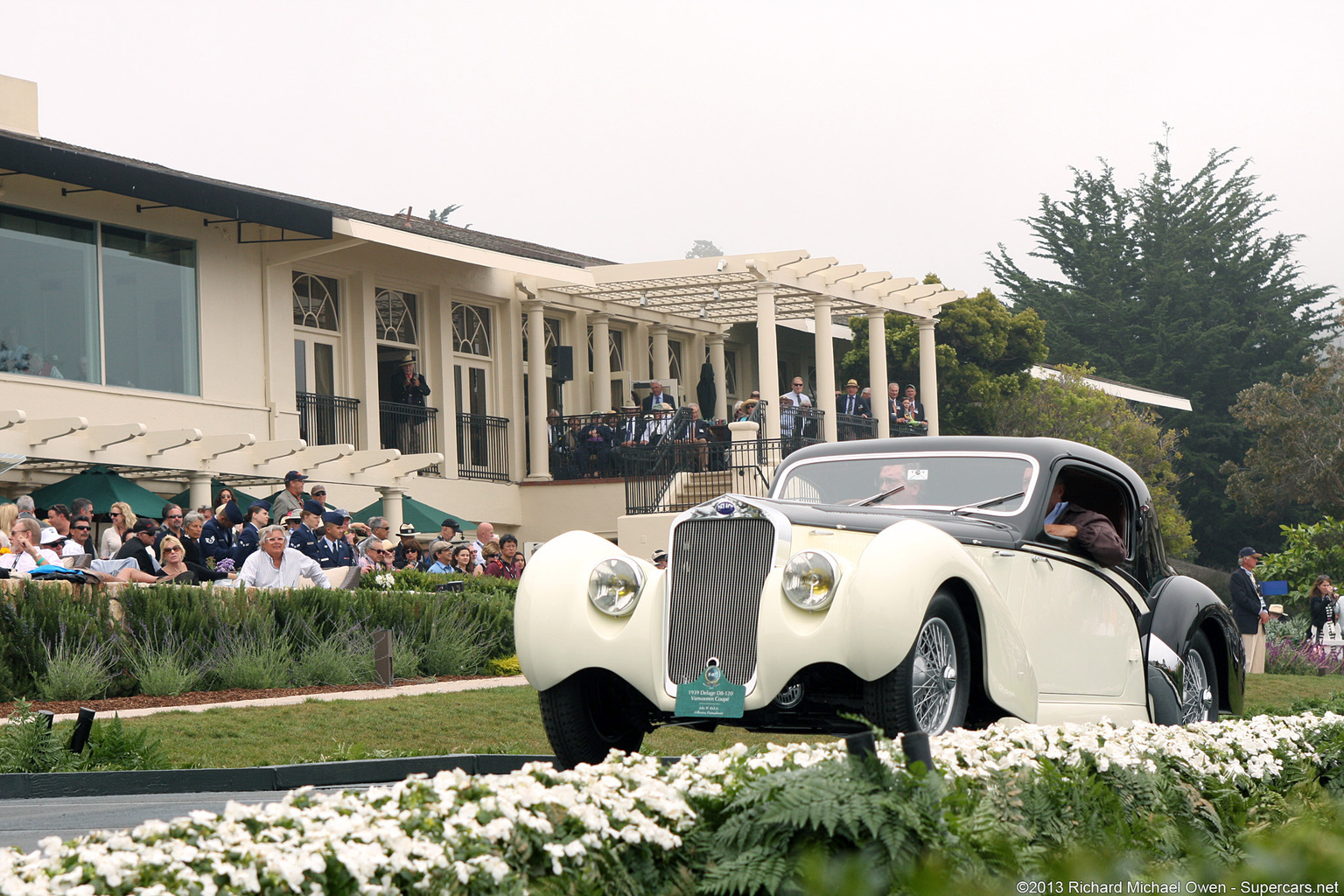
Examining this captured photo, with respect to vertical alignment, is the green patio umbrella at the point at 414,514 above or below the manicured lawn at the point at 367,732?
above

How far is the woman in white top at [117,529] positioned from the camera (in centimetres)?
1652

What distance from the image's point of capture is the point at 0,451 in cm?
1972

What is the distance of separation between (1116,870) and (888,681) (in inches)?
183

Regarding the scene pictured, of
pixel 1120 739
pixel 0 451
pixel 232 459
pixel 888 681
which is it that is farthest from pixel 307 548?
pixel 1120 739

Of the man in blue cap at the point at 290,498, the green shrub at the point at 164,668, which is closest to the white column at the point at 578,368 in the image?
the man in blue cap at the point at 290,498

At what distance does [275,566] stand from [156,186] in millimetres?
9341

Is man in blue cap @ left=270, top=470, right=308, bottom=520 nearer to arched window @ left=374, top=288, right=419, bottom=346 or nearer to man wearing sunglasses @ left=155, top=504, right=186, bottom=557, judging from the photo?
man wearing sunglasses @ left=155, top=504, right=186, bottom=557

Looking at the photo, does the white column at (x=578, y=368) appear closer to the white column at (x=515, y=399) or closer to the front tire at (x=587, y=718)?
the white column at (x=515, y=399)

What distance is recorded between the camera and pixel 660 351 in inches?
1380

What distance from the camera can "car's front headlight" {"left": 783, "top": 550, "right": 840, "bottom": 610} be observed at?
7562 mm

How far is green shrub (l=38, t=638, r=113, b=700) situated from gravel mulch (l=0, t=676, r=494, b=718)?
0.08 metres

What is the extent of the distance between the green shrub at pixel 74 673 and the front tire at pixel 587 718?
20.0 feet

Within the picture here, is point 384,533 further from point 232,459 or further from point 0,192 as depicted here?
point 0,192

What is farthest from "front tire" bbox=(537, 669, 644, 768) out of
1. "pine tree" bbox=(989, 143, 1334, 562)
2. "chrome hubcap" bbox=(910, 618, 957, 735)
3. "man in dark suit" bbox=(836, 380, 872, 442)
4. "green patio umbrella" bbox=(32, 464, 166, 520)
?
"pine tree" bbox=(989, 143, 1334, 562)
